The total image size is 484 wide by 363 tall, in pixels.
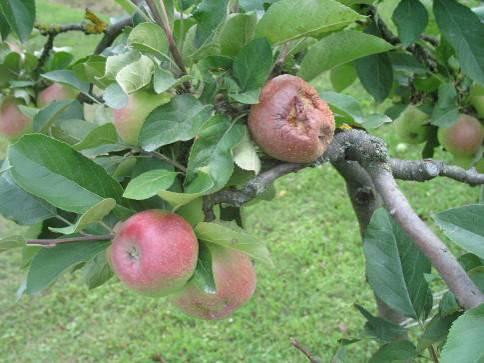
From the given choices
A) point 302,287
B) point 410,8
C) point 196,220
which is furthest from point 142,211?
point 302,287

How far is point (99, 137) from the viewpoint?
74 centimetres

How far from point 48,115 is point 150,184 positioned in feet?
0.93

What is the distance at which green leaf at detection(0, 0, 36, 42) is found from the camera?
101cm

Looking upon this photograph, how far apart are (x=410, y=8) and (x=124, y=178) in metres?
0.57

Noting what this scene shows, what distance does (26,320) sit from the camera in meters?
2.75

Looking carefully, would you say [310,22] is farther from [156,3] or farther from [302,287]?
[302,287]

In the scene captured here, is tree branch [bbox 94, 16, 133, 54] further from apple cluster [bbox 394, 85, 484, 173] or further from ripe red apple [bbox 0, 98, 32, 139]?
apple cluster [bbox 394, 85, 484, 173]

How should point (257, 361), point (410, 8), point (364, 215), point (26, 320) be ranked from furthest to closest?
point (26, 320), point (257, 361), point (364, 215), point (410, 8)

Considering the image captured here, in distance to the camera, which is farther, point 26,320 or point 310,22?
point 26,320

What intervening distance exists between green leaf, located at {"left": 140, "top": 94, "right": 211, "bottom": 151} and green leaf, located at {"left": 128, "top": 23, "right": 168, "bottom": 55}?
0.06 m

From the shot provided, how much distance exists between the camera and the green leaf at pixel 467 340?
602 mm

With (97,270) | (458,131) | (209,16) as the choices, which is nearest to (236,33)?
(209,16)

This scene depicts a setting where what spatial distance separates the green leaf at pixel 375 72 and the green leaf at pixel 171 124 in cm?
47

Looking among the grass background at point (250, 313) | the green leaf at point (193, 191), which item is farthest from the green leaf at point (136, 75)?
the grass background at point (250, 313)
